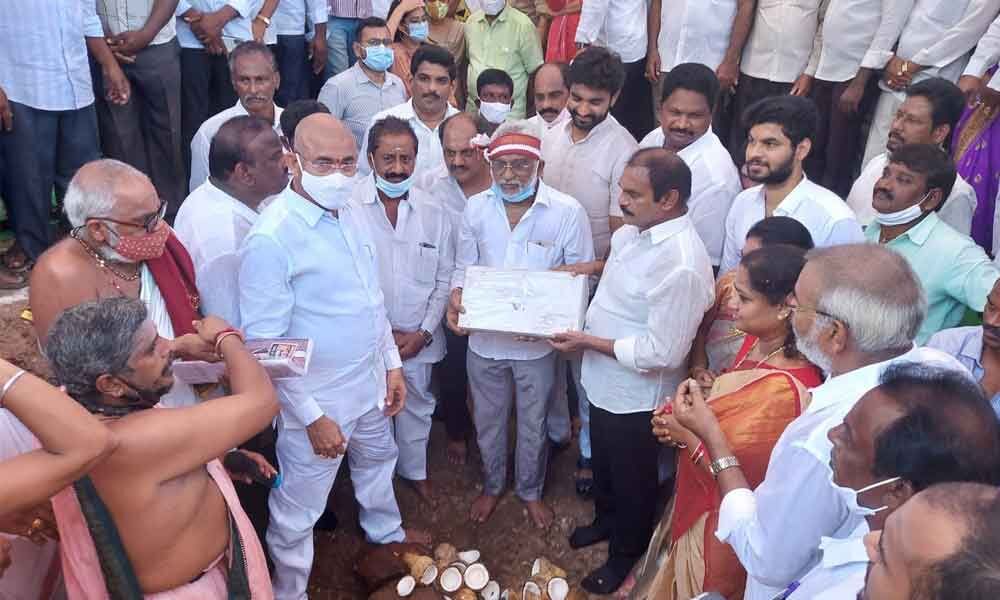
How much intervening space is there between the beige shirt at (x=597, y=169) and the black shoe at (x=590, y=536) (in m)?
1.55

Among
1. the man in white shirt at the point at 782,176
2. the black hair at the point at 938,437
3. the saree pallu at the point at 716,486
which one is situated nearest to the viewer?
the black hair at the point at 938,437

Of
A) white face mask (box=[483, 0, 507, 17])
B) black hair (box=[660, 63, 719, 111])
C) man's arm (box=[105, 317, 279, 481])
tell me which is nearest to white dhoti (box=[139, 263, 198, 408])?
man's arm (box=[105, 317, 279, 481])

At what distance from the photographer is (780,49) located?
6.41 m

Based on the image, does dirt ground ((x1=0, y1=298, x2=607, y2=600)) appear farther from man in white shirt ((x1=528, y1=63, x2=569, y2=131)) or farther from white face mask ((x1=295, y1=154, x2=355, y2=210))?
man in white shirt ((x1=528, y1=63, x2=569, y2=131))

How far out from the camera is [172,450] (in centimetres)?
227

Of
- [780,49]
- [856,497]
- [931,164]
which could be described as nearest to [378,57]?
[780,49]

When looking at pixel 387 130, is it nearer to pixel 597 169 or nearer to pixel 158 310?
pixel 597 169

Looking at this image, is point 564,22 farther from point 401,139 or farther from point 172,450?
point 172,450

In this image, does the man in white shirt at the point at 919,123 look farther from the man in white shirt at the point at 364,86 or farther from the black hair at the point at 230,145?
the man in white shirt at the point at 364,86

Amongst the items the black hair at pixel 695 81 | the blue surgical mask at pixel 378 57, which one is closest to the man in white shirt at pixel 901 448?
the black hair at pixel 695 81

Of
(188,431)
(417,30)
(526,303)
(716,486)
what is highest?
(417,30)

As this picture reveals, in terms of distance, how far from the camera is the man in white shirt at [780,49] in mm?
6324

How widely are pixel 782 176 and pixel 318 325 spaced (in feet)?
7.50

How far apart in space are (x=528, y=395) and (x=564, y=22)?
4324 mm
